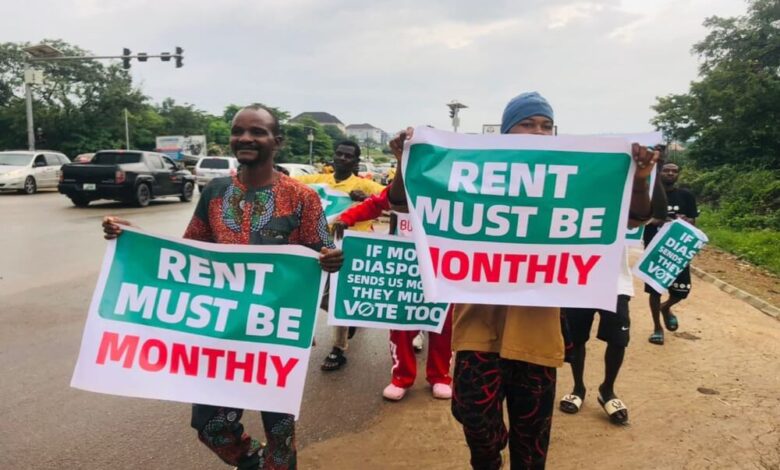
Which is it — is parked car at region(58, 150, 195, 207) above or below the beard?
below

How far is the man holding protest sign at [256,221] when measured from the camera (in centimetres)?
241

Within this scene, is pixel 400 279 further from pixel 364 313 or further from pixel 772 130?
pixel 772 130

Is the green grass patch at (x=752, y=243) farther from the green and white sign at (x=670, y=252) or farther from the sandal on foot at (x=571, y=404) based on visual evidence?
the sandal on foot at (x=571, y=404)

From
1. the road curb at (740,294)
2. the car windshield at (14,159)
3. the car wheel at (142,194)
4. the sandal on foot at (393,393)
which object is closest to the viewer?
the sandal on foot at (393,393)

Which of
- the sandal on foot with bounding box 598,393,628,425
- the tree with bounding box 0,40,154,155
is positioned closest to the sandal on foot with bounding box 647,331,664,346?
the sandal on foot with bounding box 598,393,628,425

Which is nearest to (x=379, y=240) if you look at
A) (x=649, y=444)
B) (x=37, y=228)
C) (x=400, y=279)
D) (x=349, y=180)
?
(x=400, y=279)

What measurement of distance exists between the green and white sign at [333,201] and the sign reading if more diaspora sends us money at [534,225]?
9.74ft

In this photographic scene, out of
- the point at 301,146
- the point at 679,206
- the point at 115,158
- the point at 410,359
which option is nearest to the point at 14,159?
the point at 115,158

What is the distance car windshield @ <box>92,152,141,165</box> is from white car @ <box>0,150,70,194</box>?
14.0 feet

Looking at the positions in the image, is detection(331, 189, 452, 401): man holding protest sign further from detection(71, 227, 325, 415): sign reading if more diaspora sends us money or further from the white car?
the white car

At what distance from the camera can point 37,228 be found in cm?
1128

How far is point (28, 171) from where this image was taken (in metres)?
19.3

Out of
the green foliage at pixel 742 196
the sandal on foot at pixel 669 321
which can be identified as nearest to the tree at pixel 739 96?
the green foliage at pixel 742 196

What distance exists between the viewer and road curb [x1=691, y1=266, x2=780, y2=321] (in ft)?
23.5
